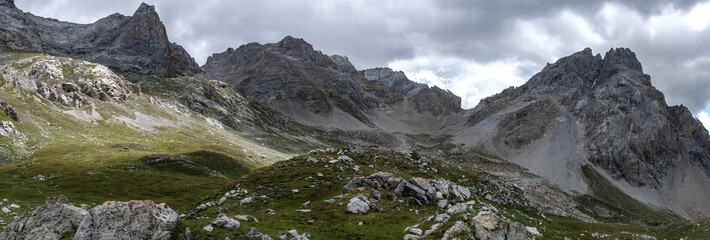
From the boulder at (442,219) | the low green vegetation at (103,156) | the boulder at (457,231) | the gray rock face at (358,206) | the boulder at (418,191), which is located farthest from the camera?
the low green vegetation at (103,156)

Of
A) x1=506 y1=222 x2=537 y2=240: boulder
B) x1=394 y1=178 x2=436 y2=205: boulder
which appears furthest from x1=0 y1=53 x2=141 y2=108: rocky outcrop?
x1=506 y1=222 x2=537 y2=240: boulder

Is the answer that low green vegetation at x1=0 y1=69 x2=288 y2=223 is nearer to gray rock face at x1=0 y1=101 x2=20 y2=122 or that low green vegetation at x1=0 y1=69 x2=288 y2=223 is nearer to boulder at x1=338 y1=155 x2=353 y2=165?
gray rock face at x1=0 y1=101 x2=20 y2=122

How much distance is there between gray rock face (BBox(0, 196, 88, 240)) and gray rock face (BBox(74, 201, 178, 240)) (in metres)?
3.29

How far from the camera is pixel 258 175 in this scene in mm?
50406

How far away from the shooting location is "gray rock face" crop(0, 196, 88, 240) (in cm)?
2198

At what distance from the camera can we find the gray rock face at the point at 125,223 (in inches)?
800

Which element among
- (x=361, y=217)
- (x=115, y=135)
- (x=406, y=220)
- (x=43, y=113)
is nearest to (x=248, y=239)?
(x=361, y=217)

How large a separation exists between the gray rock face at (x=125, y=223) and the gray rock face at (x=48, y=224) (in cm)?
329

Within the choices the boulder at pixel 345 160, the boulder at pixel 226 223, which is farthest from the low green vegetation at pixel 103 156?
the boulder at pixel 345 160

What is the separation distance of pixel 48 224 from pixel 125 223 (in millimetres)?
5877

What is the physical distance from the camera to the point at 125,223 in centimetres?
2073

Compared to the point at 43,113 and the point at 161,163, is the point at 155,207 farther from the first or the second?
the point at 43,113

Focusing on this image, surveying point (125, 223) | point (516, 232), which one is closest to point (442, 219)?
point (516, 232)

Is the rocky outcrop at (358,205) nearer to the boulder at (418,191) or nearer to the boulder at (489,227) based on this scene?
the boulder at (418,191)
